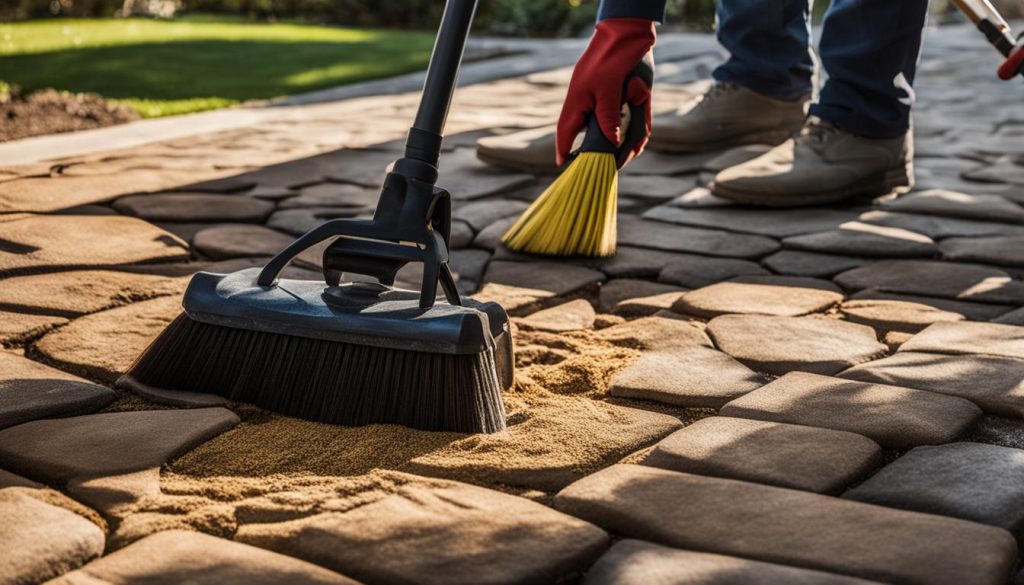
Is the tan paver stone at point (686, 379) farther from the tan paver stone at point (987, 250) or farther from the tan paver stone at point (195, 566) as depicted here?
the tan paver stone at point (987, 250)

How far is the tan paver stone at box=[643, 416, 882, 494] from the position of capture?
149 centimetres

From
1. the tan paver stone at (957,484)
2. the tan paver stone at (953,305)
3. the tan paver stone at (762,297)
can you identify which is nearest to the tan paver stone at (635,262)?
the tan paver stone at (762,297)

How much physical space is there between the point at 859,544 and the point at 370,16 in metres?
12.6

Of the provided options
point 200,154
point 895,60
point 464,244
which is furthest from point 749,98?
point 200,154

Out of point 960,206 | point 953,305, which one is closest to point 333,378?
point 953,305

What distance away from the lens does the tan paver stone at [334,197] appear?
335 cm

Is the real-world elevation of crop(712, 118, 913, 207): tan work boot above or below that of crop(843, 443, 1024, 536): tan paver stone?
above

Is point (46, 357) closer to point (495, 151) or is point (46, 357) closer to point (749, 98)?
point (495, 151)

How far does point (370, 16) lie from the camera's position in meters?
13.3

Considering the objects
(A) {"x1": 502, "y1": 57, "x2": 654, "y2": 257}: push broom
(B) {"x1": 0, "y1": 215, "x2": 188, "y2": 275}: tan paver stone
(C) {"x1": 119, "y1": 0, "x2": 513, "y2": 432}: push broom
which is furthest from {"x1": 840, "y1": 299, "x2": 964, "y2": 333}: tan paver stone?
(B) {"x1": 0, "y1": 215, "x2": 188, "y2": 275}: tan paver stone

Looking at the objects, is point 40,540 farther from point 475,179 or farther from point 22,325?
point 475,179

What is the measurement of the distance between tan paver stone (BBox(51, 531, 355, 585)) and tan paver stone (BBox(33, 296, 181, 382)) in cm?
70

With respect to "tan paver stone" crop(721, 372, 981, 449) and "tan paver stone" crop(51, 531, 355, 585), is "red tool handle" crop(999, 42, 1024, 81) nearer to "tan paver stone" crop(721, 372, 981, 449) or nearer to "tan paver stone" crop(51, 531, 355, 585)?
"tan paver stone" crop(721, 372, 981, 449)

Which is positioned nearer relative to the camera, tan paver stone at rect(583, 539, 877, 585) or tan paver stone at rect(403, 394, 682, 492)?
tan paver stone at rect(583, 539, 877, 585)
